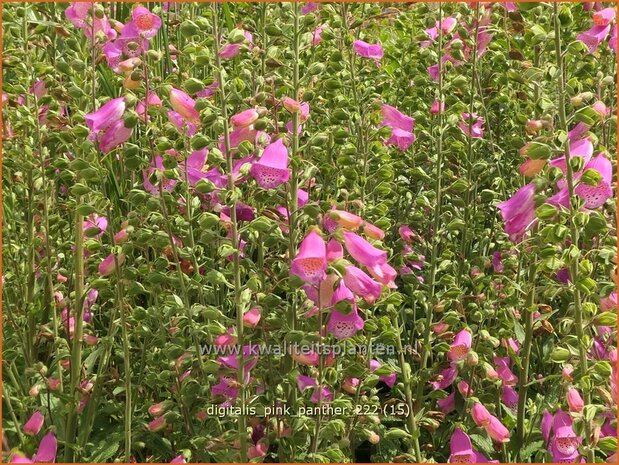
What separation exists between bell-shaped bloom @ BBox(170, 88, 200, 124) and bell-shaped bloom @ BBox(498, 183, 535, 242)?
866 millimetres

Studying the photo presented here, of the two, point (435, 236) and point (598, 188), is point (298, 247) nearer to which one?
point (435, 236)

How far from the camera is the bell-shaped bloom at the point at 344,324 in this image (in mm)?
2096

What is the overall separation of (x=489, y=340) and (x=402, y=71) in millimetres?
1335

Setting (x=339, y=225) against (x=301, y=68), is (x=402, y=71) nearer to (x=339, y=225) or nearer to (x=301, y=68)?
(x=301, y=68)

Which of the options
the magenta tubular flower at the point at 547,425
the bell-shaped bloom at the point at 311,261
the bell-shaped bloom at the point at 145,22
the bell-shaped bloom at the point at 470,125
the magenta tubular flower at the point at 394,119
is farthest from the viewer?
the bell-shaped bloom at the point at 470,125

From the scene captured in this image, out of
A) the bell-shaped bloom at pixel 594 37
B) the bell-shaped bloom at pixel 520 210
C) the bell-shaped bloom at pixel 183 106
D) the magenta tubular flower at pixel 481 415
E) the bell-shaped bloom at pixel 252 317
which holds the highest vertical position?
the bell-shaped bloom at pixel 594 37

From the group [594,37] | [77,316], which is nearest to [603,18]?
[594,37]

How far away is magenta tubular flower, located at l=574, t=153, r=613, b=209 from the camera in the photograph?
2.06 m

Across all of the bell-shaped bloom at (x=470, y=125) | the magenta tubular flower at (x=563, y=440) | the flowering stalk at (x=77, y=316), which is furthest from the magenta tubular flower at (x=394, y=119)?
the magenta tubular flower at (x=563, y=440)

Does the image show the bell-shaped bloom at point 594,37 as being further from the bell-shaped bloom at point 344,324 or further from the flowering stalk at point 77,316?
the flowering stalk at point 77,316

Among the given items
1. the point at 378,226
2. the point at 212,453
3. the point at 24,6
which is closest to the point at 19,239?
the point at 24,6

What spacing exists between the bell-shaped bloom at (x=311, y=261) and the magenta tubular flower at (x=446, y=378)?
94 cm

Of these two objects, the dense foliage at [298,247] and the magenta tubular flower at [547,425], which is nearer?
the dense foliage at [298,247]

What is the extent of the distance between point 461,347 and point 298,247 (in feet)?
2.28
